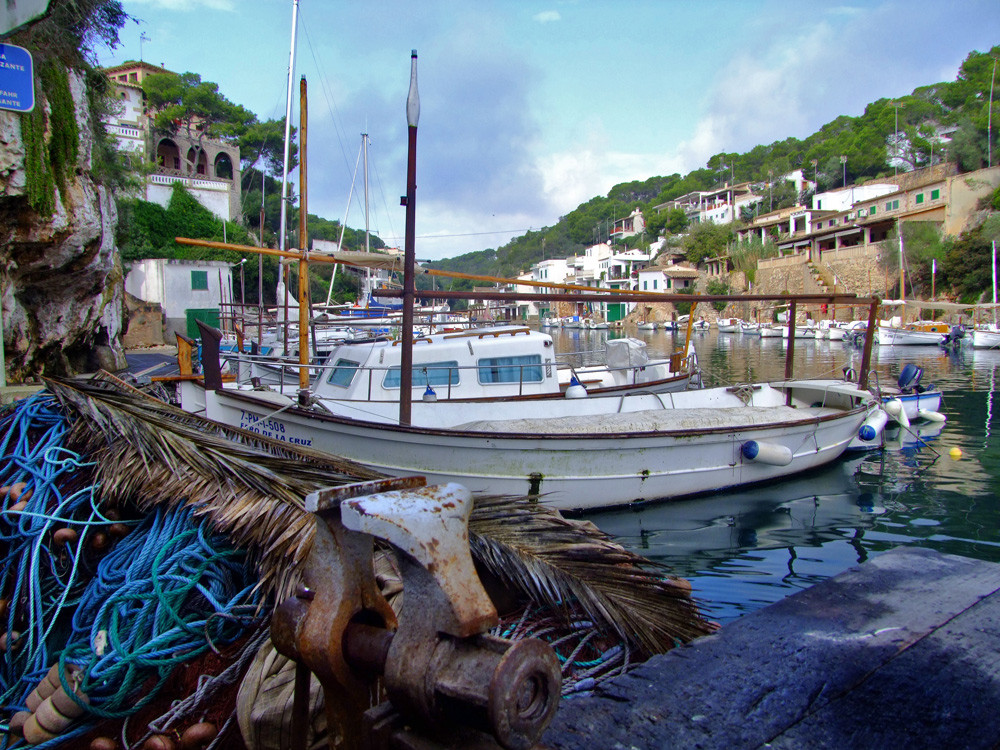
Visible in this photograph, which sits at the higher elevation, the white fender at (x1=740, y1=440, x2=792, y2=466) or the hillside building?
the hillside building

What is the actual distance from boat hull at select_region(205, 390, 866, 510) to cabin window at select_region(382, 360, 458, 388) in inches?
79.2

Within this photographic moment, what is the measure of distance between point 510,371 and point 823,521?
17.8 ft

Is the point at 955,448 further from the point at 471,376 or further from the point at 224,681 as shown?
the point at 224,681

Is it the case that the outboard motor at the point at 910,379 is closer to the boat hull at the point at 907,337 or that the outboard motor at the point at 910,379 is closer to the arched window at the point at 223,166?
the boat hull at the point at 907,337

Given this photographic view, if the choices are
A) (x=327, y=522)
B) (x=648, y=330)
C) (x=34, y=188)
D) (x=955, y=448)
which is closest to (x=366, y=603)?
(x=327, y=522)

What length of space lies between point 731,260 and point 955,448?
65.3m

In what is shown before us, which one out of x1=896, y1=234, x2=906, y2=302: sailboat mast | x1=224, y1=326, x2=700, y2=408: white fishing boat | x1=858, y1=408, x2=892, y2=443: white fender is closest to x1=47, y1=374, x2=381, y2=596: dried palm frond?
x1=224, y1=326, x2=700, y2=408: white fishing boat

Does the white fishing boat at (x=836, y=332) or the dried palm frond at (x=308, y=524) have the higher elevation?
the white fishing boat at (x=836, y=332)

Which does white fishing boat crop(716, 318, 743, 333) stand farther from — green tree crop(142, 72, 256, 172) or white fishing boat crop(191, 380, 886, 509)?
white fishing boat crop(191, 380, 886, 509)

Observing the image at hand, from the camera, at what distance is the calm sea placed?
761 centimetres

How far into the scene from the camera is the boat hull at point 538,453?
8148 millimetres

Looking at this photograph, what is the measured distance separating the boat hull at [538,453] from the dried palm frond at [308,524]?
13.1 ft

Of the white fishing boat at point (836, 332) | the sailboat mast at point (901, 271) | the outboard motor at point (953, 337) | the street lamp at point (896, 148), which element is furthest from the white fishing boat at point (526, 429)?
the street lamp at point (896, 148)

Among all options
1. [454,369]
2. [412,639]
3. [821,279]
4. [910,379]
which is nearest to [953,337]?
[821,279]
